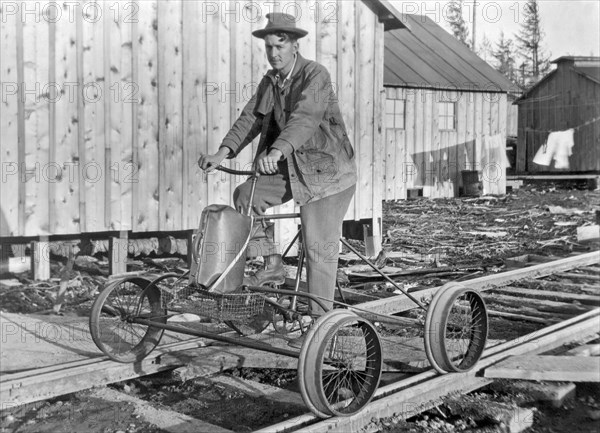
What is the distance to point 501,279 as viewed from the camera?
884 cm

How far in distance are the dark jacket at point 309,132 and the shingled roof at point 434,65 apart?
1965 cm

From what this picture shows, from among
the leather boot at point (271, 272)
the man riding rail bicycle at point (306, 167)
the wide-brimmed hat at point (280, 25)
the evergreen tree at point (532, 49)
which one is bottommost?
the leather boot at point (271, 272)

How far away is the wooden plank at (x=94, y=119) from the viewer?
30.0 ft

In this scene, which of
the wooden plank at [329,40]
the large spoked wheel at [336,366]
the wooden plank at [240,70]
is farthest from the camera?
the wooden plank at [329,40]

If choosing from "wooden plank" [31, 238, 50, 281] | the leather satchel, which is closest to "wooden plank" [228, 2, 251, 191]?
"wooden plank" [31, 238, 50, 281]

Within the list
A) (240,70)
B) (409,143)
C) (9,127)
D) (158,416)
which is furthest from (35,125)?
(409,143)

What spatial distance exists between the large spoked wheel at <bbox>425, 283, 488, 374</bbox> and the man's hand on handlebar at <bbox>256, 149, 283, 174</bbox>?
1482 millimetres

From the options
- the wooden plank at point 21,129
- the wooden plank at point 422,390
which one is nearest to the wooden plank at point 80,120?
the wooden plank at point 21,129

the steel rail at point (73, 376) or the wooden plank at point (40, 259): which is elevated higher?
the wooden plank at point (40, 259)

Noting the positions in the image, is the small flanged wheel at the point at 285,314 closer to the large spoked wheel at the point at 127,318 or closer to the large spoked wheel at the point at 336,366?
the large spoked wheel at the point at 336,366

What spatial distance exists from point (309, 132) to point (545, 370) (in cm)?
239

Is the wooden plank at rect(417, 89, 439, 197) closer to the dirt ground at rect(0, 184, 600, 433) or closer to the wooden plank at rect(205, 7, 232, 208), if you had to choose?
the dirt ground at rect(0, 184, 600, 433)

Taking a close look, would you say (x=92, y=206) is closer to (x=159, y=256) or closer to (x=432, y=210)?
(x=159, y=256)

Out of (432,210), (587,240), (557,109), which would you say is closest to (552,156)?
(557,109)
